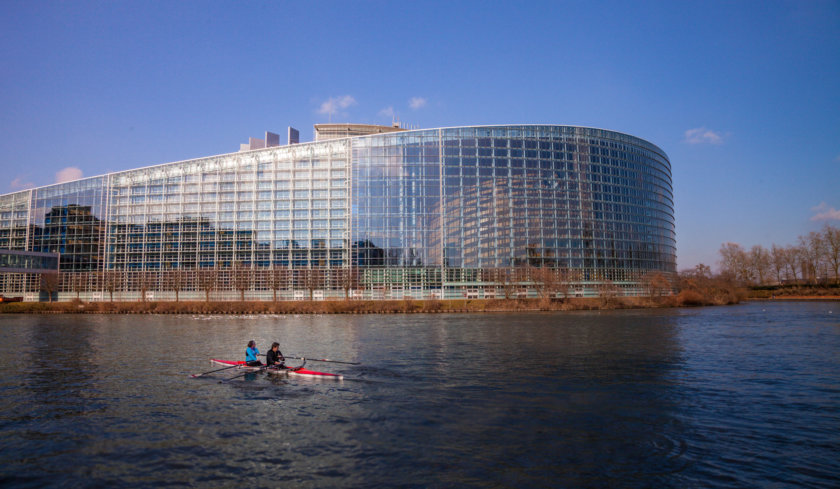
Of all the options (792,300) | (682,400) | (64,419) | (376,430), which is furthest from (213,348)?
(792,300)

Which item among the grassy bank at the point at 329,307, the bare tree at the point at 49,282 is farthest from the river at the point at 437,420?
the bare tree at the point at 49,282

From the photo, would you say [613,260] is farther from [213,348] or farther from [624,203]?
[213,348]

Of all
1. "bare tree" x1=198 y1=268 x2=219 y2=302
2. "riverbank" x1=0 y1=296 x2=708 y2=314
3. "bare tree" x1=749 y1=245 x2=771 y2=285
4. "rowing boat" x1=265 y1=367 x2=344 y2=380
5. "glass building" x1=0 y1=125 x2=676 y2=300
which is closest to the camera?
"rowing boat" x1=265 y1=367 x2=344 y2=380

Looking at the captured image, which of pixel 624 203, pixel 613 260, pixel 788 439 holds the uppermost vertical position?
pixel 624 203

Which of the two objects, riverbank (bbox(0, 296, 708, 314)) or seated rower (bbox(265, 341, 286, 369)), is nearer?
seated rower (bbox(265, 341, 286, 369))

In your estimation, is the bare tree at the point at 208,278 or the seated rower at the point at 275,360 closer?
the seated rower at the point at 275,360

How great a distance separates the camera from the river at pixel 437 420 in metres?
16.1

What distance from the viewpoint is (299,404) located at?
25141 mm

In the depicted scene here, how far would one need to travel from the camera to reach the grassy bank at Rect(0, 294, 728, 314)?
10512cm

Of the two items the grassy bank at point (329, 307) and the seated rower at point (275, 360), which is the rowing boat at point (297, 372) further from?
the grassy bank at point (329, 307)

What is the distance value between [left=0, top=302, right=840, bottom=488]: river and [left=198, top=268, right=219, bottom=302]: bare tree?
88.4 m

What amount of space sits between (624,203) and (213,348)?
134m

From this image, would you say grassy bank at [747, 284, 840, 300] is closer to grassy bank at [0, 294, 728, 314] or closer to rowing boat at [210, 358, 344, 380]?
grassy bank at [0, 294, 728, 314]

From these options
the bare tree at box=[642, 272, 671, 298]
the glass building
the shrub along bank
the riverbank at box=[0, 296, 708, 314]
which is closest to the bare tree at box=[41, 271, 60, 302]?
the glass building
